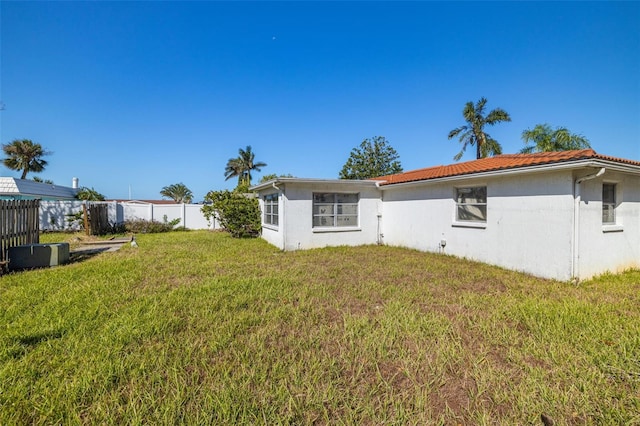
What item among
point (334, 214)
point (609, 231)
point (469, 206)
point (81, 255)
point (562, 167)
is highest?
point (562, 167)

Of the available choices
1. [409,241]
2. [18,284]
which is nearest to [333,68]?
[409,241]

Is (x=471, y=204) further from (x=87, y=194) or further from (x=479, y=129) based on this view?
(x=87, y=194)

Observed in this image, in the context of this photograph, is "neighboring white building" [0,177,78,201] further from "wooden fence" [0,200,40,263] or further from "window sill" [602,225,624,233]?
"window sill" [602,225,624,233]

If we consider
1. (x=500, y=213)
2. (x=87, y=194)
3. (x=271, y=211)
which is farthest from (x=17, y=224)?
(x=87, y=194)

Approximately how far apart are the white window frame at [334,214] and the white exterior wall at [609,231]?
7.26 meters

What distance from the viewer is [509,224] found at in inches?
290

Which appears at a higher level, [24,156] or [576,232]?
[24,156]

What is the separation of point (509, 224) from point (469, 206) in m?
1.53

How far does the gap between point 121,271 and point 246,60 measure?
34.3 ft

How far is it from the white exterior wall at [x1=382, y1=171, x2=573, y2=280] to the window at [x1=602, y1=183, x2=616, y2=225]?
181 cm

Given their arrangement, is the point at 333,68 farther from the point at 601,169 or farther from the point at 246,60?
the point at 601,169

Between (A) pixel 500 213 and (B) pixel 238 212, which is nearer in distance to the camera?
(A) pixel 500 213

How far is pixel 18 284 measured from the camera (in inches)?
230

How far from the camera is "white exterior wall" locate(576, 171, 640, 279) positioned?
623 cm
